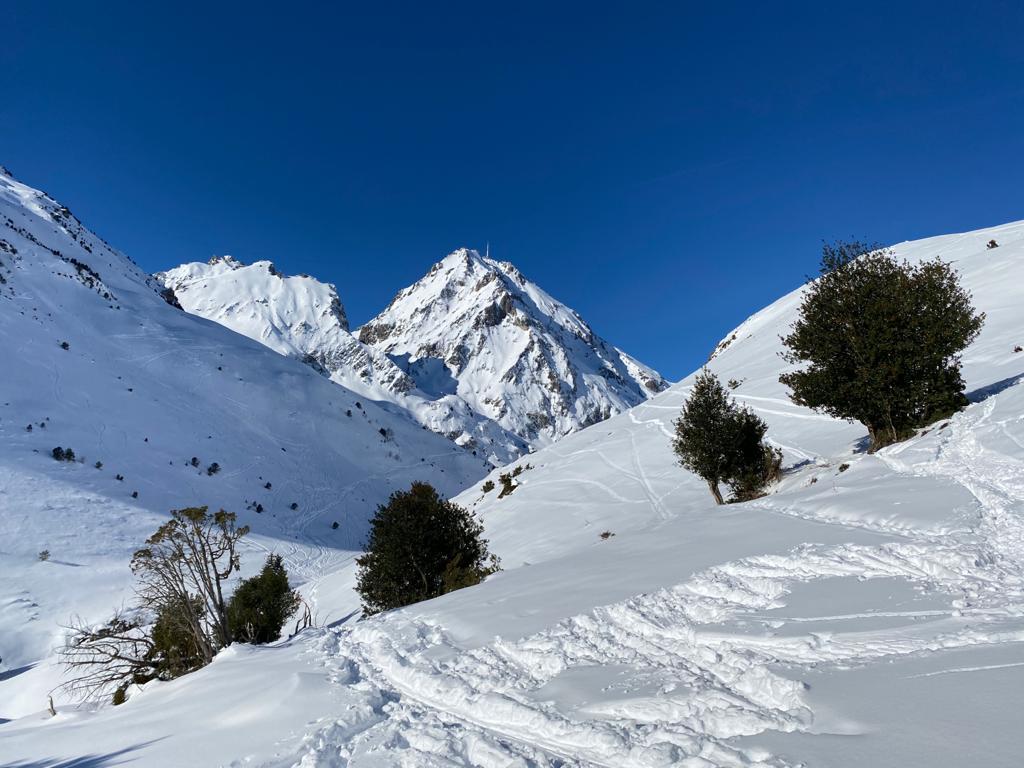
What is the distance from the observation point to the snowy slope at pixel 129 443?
3869 centimetres

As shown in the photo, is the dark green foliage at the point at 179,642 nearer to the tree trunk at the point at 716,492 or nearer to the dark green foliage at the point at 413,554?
the dark green foliage at the point at 413,554

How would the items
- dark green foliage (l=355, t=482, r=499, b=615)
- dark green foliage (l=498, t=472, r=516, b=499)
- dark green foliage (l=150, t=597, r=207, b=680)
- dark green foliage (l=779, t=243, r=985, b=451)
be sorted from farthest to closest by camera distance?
dark green foliage (l=498, t=472, r=516, b=499)
dark green foliage (l=355, t=482, r=499, b=615)
dark green foliage (l=779, t=243, r=985, b=451)
dark green foliage (l=150, t=597, r=207, b=680)

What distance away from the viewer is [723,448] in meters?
22.2

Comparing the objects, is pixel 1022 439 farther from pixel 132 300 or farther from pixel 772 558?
pixel 132 300

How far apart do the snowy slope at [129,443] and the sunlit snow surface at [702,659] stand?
23.2 m

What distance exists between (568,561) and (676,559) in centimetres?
412

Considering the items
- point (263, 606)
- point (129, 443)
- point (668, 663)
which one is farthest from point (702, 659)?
point (129, 443)

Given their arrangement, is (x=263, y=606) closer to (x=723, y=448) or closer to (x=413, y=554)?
(x=413, y=554)

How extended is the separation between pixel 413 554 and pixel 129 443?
55.4 meters

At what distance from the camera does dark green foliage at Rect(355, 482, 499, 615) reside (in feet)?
73.3

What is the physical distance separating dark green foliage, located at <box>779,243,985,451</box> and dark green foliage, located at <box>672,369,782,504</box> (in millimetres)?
2760

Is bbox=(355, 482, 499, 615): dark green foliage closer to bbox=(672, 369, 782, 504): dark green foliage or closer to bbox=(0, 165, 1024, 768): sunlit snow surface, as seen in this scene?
bbox=(0, 165, 1024, 768): sunlit snow surface

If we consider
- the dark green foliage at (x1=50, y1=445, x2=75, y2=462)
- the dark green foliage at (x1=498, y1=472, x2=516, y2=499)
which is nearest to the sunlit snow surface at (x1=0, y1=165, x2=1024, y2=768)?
the dark green foliage at (x1=498, y1=472, x2=516, y2=499)

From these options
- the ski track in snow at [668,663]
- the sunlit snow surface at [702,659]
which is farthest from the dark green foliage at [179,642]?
the ski track in snow at [668,663]
